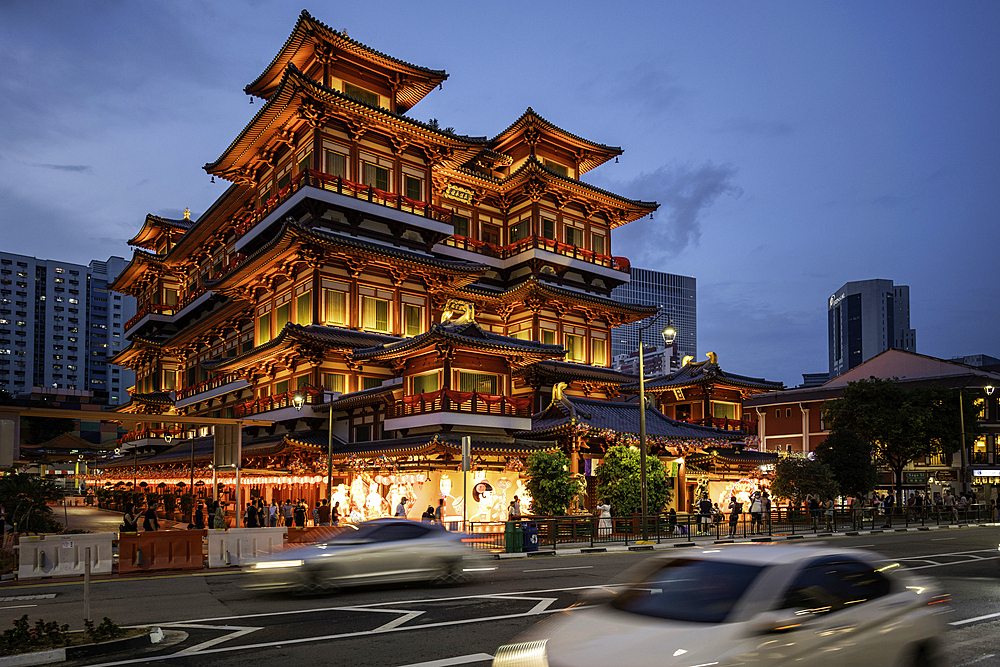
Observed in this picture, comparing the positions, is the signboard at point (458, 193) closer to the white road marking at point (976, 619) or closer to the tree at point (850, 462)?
the tree at point (850, 462)

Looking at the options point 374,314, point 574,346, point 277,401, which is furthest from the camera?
point 574,346

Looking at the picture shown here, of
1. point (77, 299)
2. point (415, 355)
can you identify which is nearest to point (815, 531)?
point (415, 355)

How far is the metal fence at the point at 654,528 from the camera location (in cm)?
2592

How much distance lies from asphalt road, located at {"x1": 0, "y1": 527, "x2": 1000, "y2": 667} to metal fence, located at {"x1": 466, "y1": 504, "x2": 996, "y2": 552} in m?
5.71

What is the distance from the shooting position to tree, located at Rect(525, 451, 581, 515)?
31.8 m

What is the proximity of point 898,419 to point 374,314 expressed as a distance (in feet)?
114

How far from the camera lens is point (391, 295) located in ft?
145

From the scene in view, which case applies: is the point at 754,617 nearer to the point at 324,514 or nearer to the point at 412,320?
the point at 324,514

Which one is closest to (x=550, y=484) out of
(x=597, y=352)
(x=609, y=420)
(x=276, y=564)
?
(x=609, y=420)

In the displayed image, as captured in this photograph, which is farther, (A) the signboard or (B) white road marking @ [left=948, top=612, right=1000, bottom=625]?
(A) the signboard

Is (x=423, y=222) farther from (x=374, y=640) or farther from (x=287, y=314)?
(x=374, y=640)

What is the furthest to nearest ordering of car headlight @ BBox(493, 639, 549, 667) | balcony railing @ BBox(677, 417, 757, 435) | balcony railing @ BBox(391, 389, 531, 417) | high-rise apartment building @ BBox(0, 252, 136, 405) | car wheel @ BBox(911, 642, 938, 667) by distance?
1. high-rise apartment building @ BBox(0, 252, 136, 405)
2. balcony railing @ BBox(677, 417, 757, 435)
3. balcony railing @ BBox(391, 389, 531, 417)
4. car wheel @ BBox(911, 642, 938, 667)
5. car headlight @ BBox(493, 639, 549, 667)

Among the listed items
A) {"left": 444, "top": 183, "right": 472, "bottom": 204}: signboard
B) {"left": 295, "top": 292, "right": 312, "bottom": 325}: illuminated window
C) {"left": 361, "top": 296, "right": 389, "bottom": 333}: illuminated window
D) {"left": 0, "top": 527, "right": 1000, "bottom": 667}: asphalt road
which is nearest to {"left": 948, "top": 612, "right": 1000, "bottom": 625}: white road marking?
{"left": 0, "top": 527, "right": 1000, "bottom": 667}: asphalt road

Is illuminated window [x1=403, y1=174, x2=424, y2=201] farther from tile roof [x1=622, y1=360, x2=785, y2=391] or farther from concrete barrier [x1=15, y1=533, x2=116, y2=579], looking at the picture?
concrete barrier [x1=15, y1=533, x2=116, y2=579]
